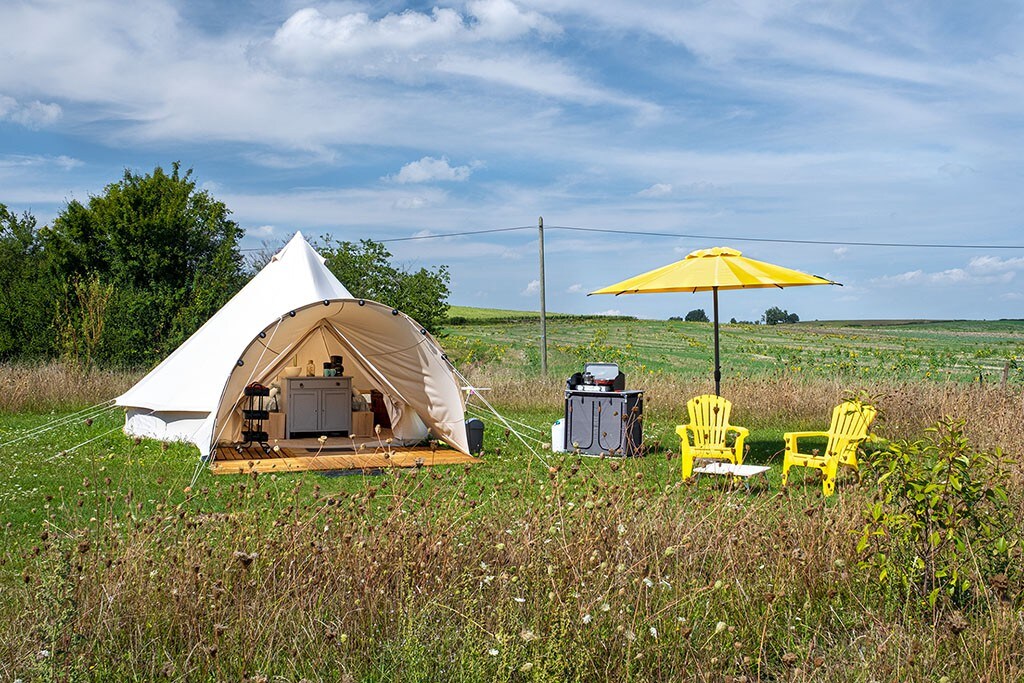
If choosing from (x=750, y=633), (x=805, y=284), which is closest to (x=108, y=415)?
(x=805, y=284)

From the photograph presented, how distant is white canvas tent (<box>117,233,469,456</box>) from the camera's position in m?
10.3

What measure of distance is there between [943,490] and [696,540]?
1015mm

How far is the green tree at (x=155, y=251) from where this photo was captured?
18484 millimetres

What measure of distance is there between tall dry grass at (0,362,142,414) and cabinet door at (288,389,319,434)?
154 inches

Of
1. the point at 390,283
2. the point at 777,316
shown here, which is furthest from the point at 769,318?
the point at 390,283

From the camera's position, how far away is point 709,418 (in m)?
8.95

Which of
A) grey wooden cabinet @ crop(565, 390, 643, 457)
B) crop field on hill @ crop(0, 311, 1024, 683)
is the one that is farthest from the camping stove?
crop field on hill @ crop(0, 311, 1024, 683)

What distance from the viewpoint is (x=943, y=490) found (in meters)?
3.89

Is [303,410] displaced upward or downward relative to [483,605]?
upward

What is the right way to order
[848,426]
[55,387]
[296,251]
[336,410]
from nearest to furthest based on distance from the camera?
[848,426]
[296,251]
[336,410]
[55,387]

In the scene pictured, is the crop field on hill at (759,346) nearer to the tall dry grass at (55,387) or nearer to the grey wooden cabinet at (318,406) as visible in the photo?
the grey wooden cabinet at (318,406)

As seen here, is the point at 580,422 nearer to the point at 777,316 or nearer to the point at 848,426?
the point at 848,426

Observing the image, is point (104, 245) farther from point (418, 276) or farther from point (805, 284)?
point (805, 284)

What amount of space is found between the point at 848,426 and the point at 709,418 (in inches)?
49.1
